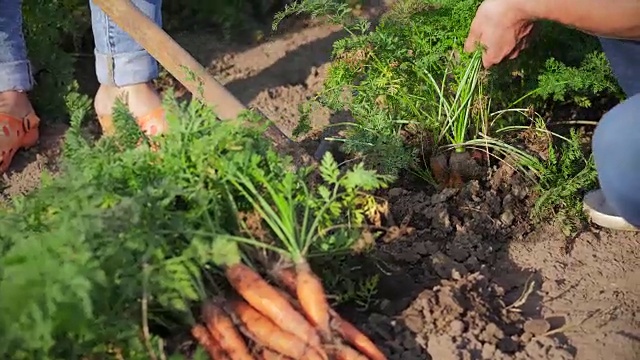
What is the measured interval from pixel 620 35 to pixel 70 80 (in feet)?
6.74

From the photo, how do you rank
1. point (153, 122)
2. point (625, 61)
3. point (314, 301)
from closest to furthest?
point (314, 301)
point (625, 61)
point (153, 122)

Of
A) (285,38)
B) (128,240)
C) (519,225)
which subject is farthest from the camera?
(285,38)

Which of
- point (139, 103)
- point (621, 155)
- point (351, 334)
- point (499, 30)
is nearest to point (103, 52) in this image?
point (139, 103)

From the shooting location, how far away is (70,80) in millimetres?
3193

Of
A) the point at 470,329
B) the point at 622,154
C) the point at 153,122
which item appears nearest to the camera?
the point at 470,329

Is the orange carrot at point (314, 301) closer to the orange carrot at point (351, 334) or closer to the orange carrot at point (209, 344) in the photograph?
the orange carrot at point (351, 334)

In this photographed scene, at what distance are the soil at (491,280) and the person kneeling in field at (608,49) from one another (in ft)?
0.63

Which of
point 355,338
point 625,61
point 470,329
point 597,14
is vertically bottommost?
point 470,329

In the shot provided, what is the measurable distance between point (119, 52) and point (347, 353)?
1.57 meters

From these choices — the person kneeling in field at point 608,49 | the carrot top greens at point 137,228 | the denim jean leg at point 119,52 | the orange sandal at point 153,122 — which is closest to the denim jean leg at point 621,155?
the person kneeling in field at point 608,49

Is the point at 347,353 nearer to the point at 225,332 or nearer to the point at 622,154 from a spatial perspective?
the point at 225,332

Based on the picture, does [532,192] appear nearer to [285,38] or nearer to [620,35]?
[620,35]

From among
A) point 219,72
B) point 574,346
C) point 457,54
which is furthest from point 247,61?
point 574,346

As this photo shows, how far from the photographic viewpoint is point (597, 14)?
6.18ft
